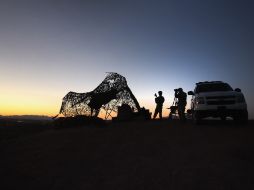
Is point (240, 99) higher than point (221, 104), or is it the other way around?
point (240, 99)

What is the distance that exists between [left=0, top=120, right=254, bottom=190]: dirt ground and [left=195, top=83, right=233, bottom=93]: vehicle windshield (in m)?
4.29

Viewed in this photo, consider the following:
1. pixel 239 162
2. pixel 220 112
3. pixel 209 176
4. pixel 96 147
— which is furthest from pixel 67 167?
pixel 220 112

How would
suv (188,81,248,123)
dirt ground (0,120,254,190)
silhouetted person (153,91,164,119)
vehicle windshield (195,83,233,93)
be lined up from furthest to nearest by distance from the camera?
1. silhouetted person (153,91,164,119)
2. vehicle windshield (195,83,233,93)
3. suv (188,81,248,123)
4. dirt ground (0,120,254,190)

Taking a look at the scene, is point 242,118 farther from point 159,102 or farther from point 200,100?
point 159,102

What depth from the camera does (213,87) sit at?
16906 millimetres

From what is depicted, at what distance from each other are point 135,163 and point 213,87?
9.80 m

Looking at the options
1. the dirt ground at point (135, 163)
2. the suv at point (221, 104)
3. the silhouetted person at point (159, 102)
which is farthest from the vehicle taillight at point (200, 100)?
the silhouetted person at point (159, 102)

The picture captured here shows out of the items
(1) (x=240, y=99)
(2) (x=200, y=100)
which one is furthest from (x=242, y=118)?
(2) (x=200, y=100)

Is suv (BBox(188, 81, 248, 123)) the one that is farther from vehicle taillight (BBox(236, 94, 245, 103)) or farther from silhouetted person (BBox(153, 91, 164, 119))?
silhouetted person (BBox(153, 91, 164, 119))

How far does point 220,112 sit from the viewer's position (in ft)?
49.8

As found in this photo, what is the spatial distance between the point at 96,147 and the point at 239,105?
782cm

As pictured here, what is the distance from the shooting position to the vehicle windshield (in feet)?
54.7

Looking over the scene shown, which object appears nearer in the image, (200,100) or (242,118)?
(200,100)

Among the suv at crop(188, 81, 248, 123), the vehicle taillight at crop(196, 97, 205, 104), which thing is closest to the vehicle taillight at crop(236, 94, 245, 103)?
the suv at crop(188, 81, 248, 123)
